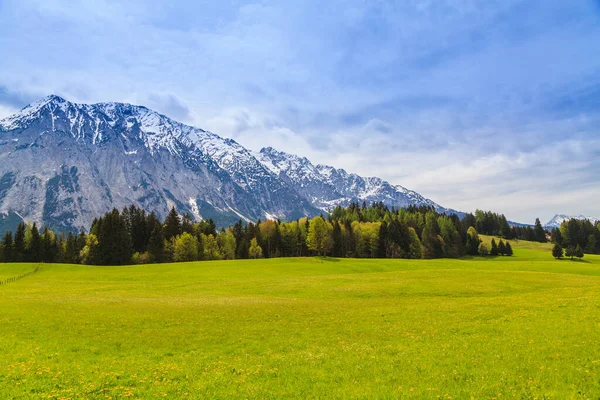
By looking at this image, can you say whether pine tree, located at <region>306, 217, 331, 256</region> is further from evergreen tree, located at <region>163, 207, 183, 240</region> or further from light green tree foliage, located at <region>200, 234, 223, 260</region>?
evergreen tree, located at <region>163, 207, 183, 240</region>

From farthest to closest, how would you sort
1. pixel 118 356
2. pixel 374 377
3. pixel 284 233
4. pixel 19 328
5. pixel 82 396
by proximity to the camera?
pixel 284 233 → pixel 19 328 → pixel 118 356 → pixel 374 377 → pixel 82 396

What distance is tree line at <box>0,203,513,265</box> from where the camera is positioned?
11750cm

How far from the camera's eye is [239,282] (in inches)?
2525

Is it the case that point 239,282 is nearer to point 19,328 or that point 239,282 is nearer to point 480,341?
point 19,328

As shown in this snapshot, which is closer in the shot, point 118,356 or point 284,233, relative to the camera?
point 118,356

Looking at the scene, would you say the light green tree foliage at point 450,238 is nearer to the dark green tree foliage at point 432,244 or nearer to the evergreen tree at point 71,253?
the dark green tree foliage at point 432,244

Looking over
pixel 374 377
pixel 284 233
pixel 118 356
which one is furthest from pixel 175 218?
pixel 374 377

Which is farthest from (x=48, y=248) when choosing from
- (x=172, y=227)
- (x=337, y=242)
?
(x=337, y=242)

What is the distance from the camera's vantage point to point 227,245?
137m

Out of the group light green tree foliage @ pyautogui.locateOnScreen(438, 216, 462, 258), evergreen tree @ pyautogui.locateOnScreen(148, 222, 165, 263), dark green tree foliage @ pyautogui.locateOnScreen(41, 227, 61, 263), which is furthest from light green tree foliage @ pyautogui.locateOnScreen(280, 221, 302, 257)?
dark green tree foliage @ pyautogui.locateOnScreen(41, 227, 61, 263)

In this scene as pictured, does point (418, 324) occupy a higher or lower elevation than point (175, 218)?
lower

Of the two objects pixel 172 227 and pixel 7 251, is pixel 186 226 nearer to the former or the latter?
pixel 172 227

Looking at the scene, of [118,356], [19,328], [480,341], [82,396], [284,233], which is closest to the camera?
[82,396]

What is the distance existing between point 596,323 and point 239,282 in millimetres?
50806
